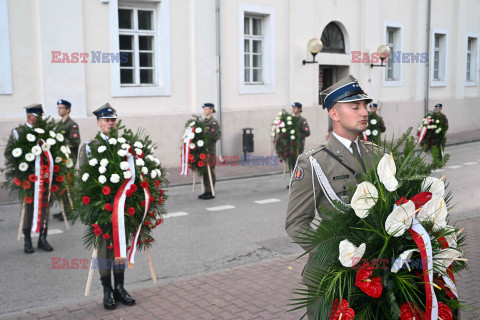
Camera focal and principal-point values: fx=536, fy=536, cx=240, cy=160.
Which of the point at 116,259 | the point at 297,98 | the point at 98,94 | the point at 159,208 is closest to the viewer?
the point at 116,259

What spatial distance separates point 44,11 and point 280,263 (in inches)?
387

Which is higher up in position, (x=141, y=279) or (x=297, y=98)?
(x=297, y=98)

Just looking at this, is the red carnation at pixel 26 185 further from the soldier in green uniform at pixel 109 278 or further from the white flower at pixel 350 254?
the white flower at pixel 350 254

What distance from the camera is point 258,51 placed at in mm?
18875

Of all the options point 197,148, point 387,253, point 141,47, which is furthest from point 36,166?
point 141,47

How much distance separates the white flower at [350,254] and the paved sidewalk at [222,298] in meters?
2.44

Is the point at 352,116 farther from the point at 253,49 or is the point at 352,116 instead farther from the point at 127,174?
the point at 253,49

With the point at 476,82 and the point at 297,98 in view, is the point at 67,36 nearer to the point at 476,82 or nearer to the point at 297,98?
the point at 297,98

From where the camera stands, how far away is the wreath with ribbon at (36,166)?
25.3 feet

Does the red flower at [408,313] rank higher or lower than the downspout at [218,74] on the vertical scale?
lower

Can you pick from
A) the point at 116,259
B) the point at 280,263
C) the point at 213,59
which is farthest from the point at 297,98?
the point at 116,259

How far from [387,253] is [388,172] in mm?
427

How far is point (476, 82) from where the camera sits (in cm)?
2952

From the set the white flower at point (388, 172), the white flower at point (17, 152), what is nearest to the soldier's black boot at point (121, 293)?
the white flower at point (17, 152)
